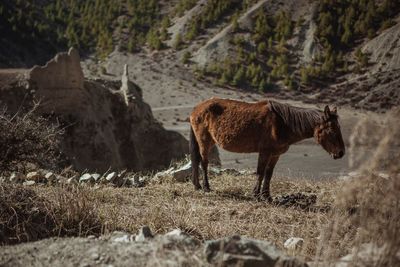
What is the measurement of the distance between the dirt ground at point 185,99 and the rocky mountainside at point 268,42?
6.69 ft

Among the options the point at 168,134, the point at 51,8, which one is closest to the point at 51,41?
the point at 51,8

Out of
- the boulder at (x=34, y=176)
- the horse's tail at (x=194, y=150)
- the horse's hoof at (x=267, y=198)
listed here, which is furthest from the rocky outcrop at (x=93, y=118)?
the horse's hoof at (x=267, y=198)

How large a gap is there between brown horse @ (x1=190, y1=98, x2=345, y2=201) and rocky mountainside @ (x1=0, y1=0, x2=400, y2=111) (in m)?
31.7

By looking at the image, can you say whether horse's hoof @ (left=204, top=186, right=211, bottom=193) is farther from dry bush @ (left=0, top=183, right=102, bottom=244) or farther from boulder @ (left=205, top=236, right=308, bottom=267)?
boulder @ (left=205, top=236, right=308, bottom=267)

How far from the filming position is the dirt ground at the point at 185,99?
24.1m

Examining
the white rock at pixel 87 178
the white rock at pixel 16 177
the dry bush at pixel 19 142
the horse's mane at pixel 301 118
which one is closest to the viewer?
the dry bush at pixel 19 142

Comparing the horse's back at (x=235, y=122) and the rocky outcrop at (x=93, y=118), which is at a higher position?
the horse's back at (x=235, y=122)

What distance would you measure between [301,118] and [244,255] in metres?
4.13

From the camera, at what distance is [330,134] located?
6676mm

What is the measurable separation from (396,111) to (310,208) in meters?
3.52

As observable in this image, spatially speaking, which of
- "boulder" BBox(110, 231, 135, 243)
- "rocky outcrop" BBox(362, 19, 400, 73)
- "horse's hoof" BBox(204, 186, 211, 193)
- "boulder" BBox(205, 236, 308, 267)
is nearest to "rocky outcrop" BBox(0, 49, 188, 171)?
"horse's hoof" BBox(204, 186, 211, 193)

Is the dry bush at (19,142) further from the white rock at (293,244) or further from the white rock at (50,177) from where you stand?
the white rock at (293,244)

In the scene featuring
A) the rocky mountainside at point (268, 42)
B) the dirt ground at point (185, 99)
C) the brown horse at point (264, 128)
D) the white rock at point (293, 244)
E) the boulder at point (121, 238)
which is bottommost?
the dirt ground at point (185, 99)

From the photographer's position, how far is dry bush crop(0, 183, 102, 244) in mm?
4523
